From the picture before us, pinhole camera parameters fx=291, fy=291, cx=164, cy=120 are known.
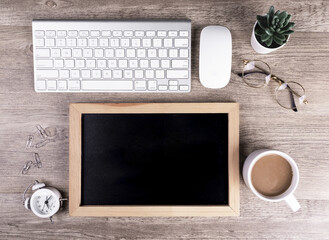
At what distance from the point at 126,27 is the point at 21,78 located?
29 cm

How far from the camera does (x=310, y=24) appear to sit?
0.71 metres

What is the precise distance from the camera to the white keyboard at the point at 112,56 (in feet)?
2.23

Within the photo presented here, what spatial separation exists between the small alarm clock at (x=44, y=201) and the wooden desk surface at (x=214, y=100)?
0.03 meters

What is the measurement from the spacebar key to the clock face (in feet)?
0.87

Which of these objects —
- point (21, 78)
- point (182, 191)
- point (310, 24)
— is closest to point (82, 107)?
point (21, 78)

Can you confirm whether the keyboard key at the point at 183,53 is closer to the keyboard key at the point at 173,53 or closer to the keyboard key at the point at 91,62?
the keyboard key at the point at 173,53

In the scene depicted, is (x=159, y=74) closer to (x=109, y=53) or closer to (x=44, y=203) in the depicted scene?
(x=109, y=53)

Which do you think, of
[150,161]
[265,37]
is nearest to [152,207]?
[150,161]

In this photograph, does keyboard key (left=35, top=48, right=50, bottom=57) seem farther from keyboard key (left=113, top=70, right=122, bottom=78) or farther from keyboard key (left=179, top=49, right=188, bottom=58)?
keyboard key (left=179, top=49, right=188, bottom=58)

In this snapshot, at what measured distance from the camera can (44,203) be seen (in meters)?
0.70

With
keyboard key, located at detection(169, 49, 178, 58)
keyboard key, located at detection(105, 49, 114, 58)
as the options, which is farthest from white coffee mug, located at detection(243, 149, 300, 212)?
keyboard key, located at detection(105, 49, 114, 58)

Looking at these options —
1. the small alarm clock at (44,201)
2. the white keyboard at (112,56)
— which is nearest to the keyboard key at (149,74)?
the white keyboard at (112,56)

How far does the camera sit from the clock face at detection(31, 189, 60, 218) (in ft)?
2.26

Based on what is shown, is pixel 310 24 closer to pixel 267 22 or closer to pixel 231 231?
pixel 267 22
